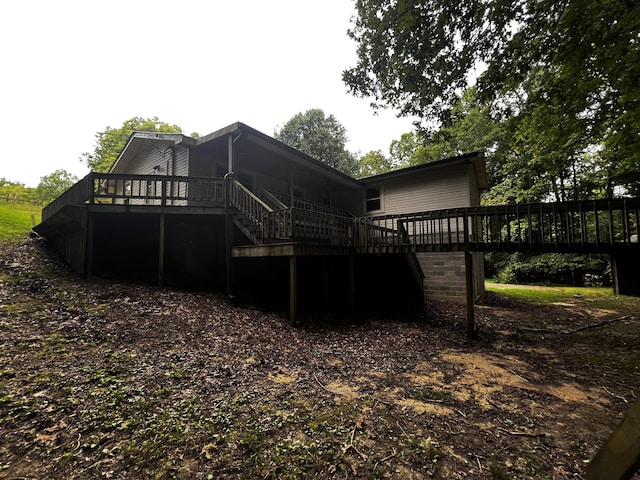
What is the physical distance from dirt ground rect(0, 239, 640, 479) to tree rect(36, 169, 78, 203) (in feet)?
103

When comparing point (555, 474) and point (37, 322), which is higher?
point (37, 322)

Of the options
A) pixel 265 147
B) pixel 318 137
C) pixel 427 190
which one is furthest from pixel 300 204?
pixel 318 137

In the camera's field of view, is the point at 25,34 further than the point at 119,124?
No

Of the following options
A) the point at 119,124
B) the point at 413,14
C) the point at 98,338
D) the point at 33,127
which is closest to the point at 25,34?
the point at 98,338

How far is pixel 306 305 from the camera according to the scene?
882 cm

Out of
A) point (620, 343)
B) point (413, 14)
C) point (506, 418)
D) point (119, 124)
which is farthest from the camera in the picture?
point (119, 124)

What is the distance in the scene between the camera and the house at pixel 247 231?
748 centimetres

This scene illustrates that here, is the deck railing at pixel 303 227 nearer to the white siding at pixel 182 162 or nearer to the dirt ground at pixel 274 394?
the dirt ground at pixel 274 394

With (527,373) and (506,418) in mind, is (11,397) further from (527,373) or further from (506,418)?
(527,373)

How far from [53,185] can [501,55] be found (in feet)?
141

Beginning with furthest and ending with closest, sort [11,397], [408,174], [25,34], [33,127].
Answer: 1. [33,127]
2. [408,174]
3. [25,34]
4. [11,397]

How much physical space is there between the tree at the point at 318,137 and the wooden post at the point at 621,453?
29.8 metres

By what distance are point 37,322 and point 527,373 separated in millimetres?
8616

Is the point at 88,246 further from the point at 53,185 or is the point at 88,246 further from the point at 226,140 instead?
the point at 53,185
